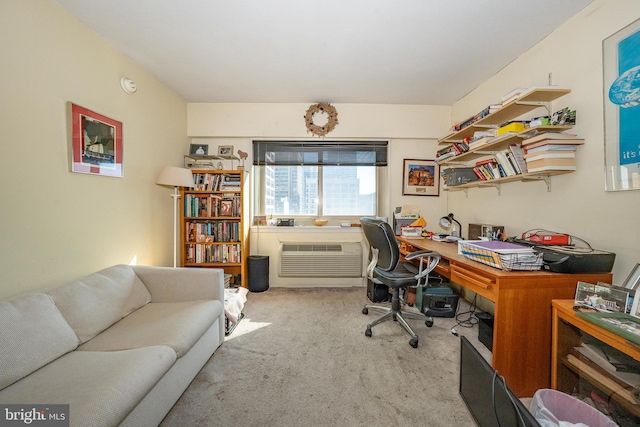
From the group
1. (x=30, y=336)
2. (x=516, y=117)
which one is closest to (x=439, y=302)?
(x=516, y=117)

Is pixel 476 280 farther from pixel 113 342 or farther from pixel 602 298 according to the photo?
pixel 113 342

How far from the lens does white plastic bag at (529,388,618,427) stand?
0.99 m

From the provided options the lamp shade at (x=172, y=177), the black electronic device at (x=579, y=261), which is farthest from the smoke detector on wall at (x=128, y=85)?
the black electronic device at (x=579, y=261)

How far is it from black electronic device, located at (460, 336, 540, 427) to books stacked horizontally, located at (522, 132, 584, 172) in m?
1.40

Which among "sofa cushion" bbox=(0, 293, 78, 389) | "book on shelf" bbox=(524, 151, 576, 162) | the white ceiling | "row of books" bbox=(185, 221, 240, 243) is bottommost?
"sofa cushion" bbox=(0, 293, 78, 389)

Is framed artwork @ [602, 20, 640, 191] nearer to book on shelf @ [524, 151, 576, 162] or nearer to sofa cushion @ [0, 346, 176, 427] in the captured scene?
book on shelf @ [524, 151, 576, 162]

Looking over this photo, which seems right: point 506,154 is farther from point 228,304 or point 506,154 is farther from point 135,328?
point 135,328

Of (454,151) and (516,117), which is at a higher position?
(516,117)

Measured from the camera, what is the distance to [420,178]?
3.52 meters

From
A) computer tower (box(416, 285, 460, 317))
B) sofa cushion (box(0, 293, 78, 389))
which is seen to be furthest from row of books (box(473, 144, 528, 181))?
sofa cushion (box(0, 293, 78, 389))

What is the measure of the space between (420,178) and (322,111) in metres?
1.65

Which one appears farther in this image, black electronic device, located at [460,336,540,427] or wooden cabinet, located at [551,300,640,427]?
wooden cabinet, located at [551,300,640,427]

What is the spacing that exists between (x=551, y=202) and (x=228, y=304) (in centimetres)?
280

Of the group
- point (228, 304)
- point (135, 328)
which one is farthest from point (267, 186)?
point (135, 328)
